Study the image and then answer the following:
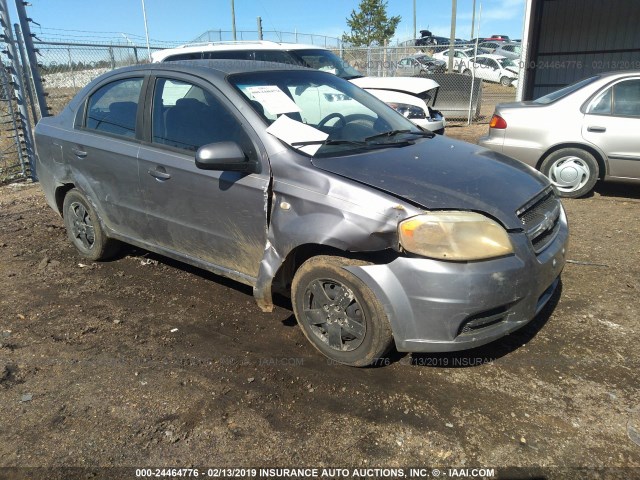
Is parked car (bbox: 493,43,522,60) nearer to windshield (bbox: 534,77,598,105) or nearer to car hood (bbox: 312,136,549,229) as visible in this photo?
windshield (bbox: 534,77,598,105)

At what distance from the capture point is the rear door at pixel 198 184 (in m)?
3.11

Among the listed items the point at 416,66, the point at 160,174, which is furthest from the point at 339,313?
the point at 416,66

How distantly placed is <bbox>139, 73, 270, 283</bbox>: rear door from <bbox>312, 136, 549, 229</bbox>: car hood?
0.55m

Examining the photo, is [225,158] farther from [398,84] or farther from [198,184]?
[398,84]

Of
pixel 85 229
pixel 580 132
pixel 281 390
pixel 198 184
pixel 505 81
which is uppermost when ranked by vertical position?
pixel 198 184

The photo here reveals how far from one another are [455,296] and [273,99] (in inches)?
70.0

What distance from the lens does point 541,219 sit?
296 cm

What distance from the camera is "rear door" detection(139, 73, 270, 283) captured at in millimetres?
3113

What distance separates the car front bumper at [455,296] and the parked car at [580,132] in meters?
3.77

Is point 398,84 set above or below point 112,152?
above

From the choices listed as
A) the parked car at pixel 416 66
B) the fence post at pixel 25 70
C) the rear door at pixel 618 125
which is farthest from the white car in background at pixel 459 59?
the fence post at pixel 25 70

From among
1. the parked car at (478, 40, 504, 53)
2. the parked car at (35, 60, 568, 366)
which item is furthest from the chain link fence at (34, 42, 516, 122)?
the parked car at (478, 40, 504, 53)

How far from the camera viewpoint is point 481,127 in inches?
492

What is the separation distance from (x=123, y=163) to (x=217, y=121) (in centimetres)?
98
